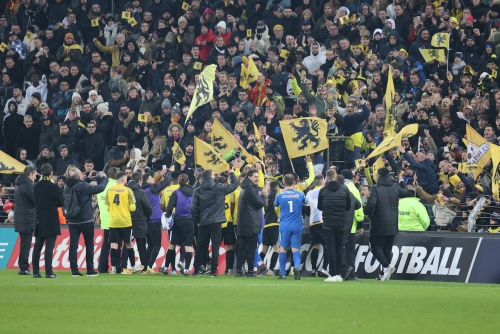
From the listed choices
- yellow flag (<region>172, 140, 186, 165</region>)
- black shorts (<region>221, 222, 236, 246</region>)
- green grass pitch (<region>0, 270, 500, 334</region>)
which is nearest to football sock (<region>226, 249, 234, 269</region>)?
black shorts (<region>221, 222, 236, 246</region>)

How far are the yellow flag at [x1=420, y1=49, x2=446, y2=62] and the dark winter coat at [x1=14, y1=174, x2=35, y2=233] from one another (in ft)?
36.2

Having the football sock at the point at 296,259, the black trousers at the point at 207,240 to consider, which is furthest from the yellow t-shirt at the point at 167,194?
the football sock at the point at 296,259

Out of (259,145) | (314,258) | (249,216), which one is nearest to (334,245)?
(249,216)

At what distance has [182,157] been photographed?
27297 millimetres

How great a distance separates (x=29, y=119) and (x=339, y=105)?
32.4 feet

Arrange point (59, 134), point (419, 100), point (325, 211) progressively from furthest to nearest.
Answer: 1. point (59, 134)
2. point (419, 100)
3. point (325, 211)

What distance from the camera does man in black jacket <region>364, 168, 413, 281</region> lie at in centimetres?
2117

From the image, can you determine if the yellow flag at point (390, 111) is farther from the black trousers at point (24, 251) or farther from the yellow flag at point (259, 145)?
the black trousers at point (24, 251)

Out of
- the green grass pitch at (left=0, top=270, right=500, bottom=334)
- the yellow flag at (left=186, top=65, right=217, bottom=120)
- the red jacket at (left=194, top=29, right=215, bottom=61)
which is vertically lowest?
the green grass pitch at (left=0, top=270, right=500, bottom=334)

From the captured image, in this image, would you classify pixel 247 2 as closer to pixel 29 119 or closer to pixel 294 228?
pixel 29 119

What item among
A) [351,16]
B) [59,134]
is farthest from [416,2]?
[59,134]

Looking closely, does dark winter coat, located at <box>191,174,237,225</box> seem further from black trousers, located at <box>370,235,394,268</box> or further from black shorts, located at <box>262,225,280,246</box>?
black trousers, located at <box>370,235,394,268</box>

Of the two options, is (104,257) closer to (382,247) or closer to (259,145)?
(259,145)

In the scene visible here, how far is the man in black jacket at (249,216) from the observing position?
71.8 ft
